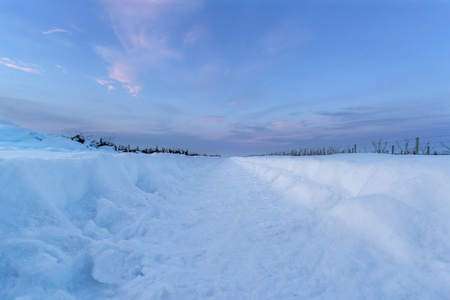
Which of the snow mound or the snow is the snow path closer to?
the snow

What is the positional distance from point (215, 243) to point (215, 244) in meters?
0.03

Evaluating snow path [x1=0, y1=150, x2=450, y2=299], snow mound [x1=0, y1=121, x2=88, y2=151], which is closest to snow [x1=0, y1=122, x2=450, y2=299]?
snow path [x1=0, y1=150, x2=450, y2=299]

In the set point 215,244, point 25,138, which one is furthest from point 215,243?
point 25,138

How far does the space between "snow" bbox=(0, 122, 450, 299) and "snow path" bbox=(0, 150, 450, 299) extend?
0.4 inches

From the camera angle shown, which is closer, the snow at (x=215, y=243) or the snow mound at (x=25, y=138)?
the snow at (x=215, y=243)

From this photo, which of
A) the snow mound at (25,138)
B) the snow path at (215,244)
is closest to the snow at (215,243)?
the snow path at (215,244)

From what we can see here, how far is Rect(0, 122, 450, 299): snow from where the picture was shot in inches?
63.4

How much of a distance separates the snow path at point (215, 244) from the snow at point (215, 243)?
0.03 ft

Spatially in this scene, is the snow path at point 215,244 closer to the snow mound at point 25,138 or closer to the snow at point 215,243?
the snow at point 215,243

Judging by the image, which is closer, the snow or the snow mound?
the snow

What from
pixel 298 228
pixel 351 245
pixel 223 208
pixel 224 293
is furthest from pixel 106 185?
pixel 351 245

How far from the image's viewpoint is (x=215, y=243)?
2.48m

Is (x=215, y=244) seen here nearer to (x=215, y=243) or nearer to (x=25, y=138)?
(x=215, y=243)

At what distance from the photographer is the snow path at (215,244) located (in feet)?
5.28
